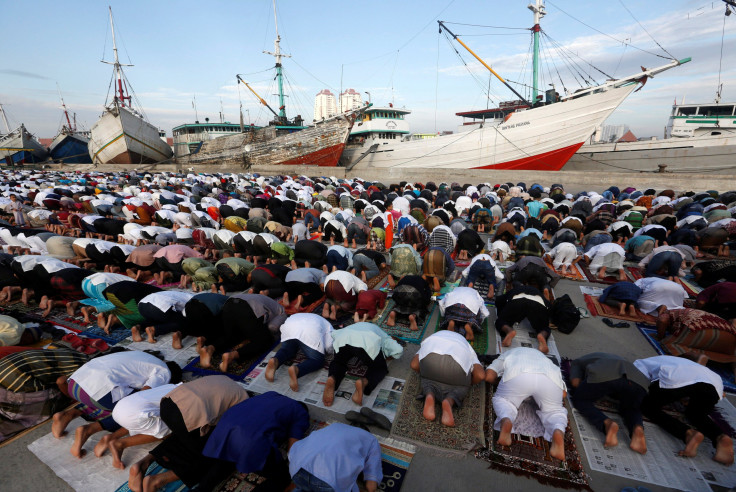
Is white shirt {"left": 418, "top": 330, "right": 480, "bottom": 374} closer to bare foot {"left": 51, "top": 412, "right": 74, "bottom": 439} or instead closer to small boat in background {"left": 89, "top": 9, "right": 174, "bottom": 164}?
bare foot {"left": 51, "top": 412, "right": 74, "bottom": 439}

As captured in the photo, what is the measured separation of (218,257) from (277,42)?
93.6 ft

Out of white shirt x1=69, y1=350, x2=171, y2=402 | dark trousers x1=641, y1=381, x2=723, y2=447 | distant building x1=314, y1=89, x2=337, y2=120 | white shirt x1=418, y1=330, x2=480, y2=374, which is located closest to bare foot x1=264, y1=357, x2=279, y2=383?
white shirt x1=69, y1=350, x2=171, y2=402

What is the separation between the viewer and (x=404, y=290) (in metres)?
4.62

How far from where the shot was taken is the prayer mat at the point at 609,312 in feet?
15.1

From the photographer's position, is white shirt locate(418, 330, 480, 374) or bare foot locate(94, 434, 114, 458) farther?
white shirt locate(418, 330, 480, 374)

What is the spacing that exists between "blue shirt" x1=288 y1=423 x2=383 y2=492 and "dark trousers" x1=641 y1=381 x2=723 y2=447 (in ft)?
8.26

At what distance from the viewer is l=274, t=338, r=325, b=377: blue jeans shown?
3555 millimetres

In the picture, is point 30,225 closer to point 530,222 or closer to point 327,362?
point 327,362

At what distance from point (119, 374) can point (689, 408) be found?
5022 mm

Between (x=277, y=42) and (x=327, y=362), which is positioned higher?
(x=277, y=42)

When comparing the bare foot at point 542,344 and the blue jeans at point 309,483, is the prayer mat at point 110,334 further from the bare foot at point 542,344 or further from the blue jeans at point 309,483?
the bare foot at point 542,344

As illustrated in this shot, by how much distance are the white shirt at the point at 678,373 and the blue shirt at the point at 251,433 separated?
10.5 feet

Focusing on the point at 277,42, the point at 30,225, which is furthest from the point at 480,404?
the point at 277,42

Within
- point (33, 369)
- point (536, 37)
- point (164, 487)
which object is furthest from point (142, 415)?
point (536, 37)
